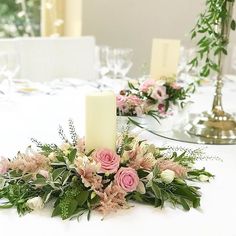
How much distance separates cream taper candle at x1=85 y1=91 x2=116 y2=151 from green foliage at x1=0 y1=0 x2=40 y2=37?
8.99 ft

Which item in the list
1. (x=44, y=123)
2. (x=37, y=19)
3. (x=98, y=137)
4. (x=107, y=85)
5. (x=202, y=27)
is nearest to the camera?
(x=98, y=137)

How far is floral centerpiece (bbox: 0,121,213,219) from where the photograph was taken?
2.42 ft

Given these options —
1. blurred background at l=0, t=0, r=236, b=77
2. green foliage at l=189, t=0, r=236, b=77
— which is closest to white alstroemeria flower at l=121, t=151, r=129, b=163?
green foliage at l=189, t=0, r=236, b=77

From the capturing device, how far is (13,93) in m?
1.80

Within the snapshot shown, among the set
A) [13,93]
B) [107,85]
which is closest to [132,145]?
[13,93]

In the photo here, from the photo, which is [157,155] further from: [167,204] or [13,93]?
[13,93]

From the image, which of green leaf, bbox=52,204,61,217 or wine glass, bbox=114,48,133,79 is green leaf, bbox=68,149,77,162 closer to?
green leaf, bbox=52,204,61,217

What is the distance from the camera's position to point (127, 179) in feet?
2.50

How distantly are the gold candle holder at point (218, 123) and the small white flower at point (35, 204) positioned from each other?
2.08 feet

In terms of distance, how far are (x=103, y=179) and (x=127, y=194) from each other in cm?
5

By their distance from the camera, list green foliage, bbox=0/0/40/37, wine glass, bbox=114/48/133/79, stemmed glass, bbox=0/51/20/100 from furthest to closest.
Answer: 1. green foliage, bbox=0/0/40/37
2. wine glass, bbox=114/48/133/79
3. stemmed glass, bbox=0/51/20/100

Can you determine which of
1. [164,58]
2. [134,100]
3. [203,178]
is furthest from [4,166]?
[164,58]

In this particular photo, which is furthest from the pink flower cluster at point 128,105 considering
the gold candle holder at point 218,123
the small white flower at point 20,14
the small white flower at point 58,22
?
the small white flower at point 20,14

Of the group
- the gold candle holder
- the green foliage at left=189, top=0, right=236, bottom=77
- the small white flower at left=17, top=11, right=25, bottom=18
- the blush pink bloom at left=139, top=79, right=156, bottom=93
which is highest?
the green foliage at left=189, top=0, right=236, bottom=77
